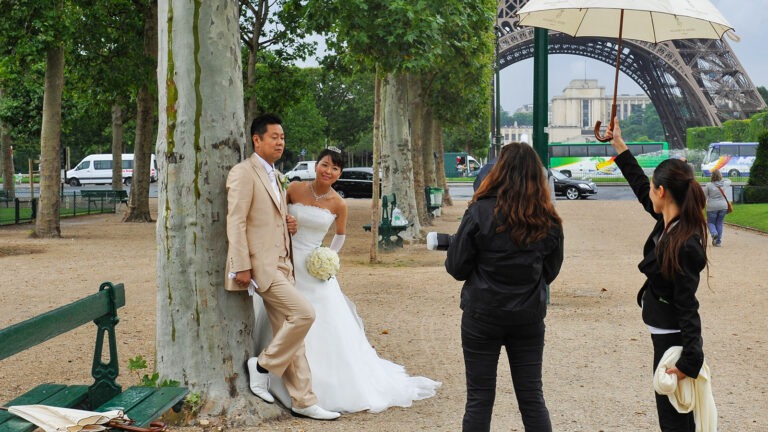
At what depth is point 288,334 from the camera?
5770 millimetres

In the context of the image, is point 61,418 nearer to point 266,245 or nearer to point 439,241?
point 266,245

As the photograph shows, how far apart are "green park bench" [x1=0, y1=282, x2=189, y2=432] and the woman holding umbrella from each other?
Result: 7.75 ft

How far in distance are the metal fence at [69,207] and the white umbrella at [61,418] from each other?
77.3ft

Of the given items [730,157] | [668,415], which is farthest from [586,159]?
[668,415]

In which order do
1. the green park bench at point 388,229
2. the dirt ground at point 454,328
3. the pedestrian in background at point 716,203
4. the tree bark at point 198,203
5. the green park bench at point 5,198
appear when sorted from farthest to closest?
the green park bench at point 5,198 < the green park bench at point 388,229 < the pedestrian in background at point 716,203 < the dirt ground at point 454,328 < the tree bark at point 198,203

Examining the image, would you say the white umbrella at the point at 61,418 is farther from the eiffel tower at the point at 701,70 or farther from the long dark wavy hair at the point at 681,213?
the eiffel tower at the point at 701,70

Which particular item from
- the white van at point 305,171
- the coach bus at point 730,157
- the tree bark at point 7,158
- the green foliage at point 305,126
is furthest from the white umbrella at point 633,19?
the coach bus at point 730,157

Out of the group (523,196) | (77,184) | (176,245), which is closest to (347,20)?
(176,245)

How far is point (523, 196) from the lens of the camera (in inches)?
165

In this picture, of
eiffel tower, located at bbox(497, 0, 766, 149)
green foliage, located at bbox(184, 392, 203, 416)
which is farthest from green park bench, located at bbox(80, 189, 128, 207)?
eiffel tower, located at bbox(497, 0, 766, 149)

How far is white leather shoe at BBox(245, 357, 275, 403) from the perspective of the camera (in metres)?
6.02

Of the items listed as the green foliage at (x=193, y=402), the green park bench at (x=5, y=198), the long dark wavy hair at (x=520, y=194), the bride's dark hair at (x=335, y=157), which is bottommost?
the green foliage at (x=193, y=402)

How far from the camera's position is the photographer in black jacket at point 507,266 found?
165 inches

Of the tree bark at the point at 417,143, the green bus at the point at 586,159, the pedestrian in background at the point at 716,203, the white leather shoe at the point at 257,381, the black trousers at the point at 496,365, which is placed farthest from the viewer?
the green bus at the point at 586,159
